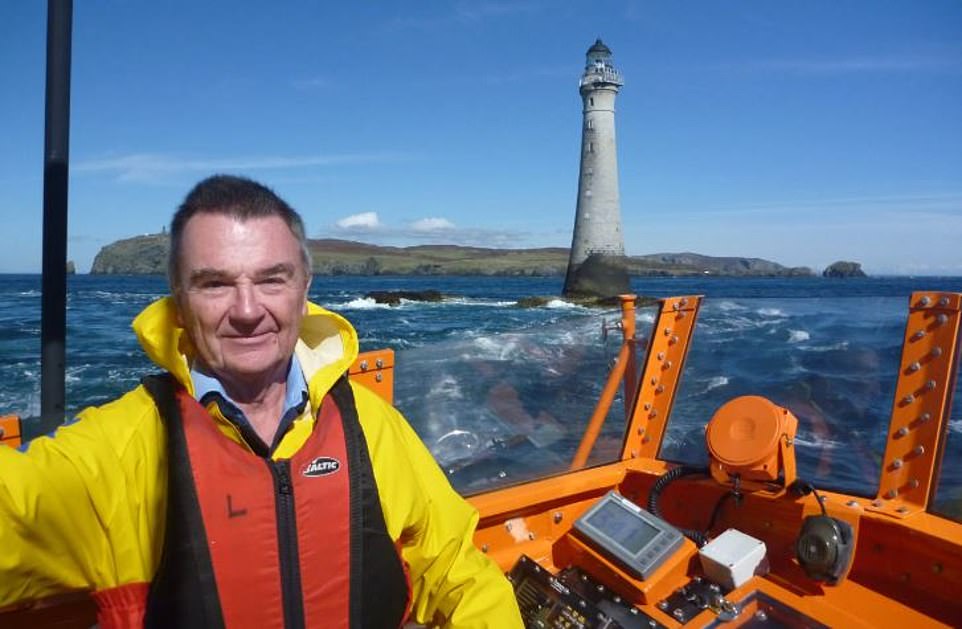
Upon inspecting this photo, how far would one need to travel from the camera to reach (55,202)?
260 centimetres

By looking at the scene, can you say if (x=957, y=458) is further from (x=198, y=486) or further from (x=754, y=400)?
(x=198, y=486)

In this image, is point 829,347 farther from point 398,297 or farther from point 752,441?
point 398,297

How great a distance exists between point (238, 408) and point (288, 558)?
40 centimetres

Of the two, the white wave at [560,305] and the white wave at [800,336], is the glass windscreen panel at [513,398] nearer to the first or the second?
the white wave at [800,336]

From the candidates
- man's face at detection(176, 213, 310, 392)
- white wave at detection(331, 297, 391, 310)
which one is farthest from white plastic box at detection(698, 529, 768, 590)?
white wave at detection(331, 297, 391, 310)

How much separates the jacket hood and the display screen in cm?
151

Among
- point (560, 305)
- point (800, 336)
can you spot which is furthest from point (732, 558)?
point (560, 305)

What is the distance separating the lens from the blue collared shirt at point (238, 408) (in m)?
1.79

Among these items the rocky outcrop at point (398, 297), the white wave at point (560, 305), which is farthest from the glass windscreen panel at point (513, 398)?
the rocky outcrop at point (398, 297)

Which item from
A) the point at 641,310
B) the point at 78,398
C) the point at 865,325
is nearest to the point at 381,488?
the point at 641,310

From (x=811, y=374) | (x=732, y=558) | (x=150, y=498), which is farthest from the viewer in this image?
(x=811, y=374)

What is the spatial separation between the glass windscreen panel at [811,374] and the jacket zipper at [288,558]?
2299 millimetres

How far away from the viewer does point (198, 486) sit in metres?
1.66

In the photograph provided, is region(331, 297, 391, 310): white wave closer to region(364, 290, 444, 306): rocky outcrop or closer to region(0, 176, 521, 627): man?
region(364, 290, 444, 306): rocky outcrop
